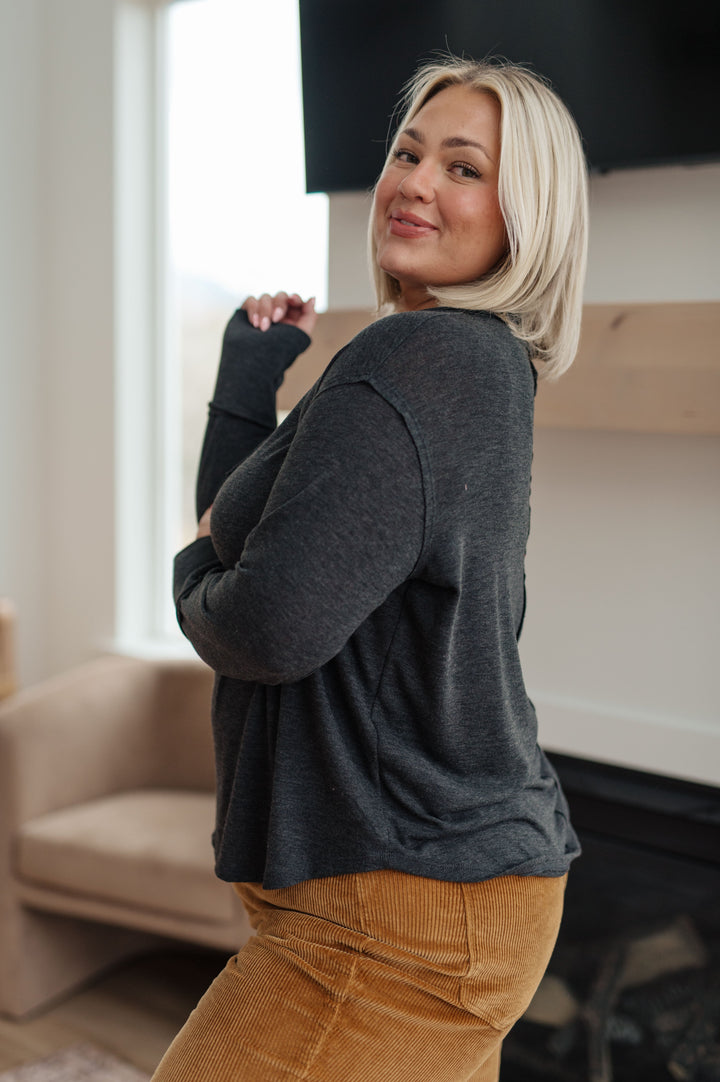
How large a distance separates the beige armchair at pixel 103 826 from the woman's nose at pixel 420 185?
1495 millimetres

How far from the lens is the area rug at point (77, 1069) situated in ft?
6.73

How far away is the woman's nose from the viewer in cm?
98

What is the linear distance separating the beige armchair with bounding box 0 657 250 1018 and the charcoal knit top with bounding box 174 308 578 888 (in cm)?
115

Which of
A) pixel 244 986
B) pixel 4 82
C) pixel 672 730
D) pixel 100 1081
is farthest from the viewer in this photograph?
pixel 4 82

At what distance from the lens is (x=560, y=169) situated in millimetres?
965

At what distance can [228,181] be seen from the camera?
2.95m

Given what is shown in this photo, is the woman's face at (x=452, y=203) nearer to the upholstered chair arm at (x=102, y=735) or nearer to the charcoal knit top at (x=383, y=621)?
the charcoal knit top at (x=383, y=621)

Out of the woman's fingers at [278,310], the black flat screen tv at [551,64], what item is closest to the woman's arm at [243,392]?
the woman's fingers at [278,310]

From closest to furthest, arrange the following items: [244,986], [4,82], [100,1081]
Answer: [244,986], [100,1081], [4,82]

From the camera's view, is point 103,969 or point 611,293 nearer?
point 611,293

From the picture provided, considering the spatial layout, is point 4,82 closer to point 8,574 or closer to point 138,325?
point 138,325

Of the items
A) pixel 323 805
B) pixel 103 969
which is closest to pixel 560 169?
pixel 323 805

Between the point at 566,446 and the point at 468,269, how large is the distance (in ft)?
3.43

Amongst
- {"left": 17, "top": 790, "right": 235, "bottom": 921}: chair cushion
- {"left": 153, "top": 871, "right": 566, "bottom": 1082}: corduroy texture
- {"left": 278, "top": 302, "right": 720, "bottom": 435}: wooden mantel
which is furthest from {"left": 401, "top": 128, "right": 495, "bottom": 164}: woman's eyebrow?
{"left": 17, "top": 790, "right": 235, "bottom": 921}: chair cushion
